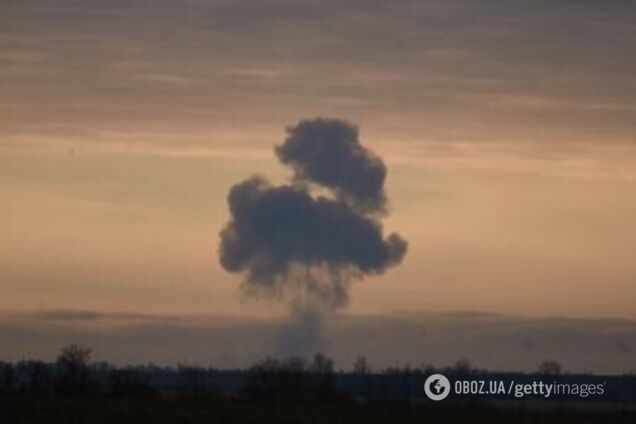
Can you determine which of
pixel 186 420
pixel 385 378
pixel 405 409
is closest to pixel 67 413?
pixel 186 420

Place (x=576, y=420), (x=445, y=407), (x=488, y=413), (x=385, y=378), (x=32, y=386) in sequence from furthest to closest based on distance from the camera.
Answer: (x=385, y=378) → (x=32, y=386) → (x=445, y=407) → (x=488, y=413) → (x=576, y=420)

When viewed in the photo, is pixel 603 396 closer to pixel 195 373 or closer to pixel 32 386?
pixel 195 373

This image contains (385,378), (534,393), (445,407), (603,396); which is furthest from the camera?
(603,396)

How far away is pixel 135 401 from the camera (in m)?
92.0

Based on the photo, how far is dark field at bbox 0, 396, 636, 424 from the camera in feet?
240

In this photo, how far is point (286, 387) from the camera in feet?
387

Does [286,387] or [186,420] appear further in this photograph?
[286,387]

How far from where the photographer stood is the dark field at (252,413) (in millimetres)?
73125

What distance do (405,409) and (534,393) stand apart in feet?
59.6

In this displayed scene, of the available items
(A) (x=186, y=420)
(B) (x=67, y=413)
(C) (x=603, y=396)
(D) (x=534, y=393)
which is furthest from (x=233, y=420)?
(C) (x=603, y=396)

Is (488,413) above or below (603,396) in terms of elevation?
below

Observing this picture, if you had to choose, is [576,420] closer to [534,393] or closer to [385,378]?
[534,393]

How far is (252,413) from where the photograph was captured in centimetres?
7962

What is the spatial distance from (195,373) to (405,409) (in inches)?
1473
